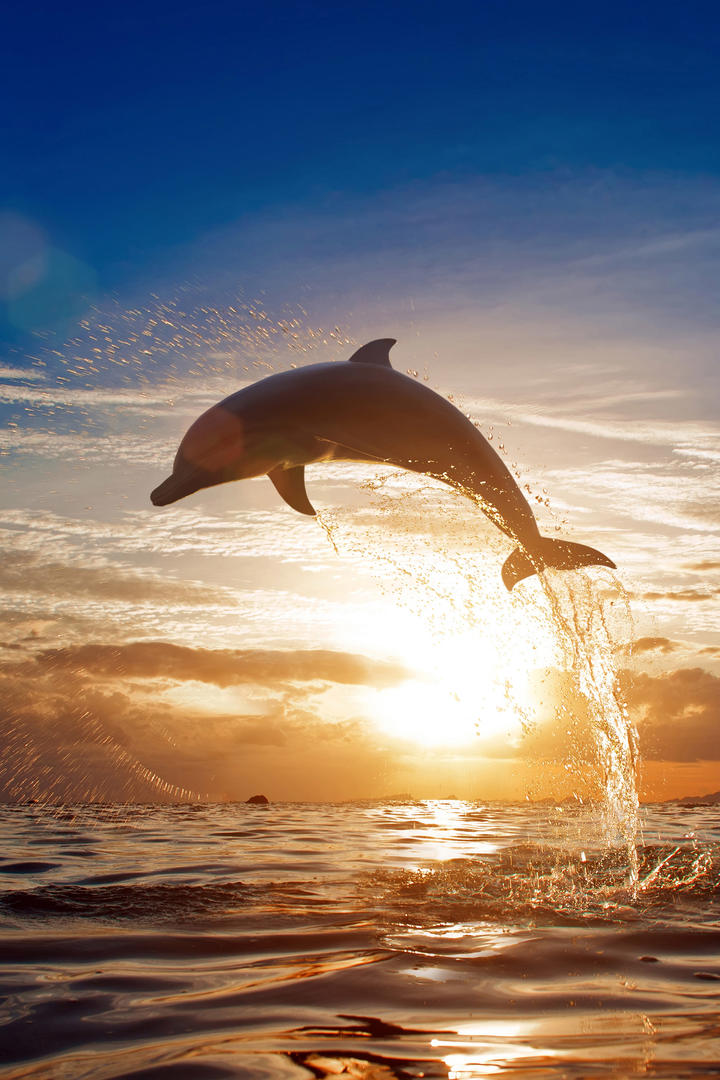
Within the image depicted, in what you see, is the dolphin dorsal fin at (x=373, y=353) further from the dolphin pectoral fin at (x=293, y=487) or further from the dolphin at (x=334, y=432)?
the dolphin pectoral fin at (x=293, y=487)

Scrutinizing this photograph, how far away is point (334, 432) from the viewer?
8.81m

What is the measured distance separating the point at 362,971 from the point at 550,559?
6850 mm

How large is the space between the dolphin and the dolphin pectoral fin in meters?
0.36

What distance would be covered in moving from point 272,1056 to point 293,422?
262 inches

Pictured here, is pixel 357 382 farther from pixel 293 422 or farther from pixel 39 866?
pixel 39 866

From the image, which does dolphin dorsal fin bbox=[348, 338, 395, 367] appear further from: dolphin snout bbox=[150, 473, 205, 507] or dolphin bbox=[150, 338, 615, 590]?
dolphin snout bbox=[150, 473, 205, 507]

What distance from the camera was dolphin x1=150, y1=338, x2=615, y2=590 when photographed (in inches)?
347

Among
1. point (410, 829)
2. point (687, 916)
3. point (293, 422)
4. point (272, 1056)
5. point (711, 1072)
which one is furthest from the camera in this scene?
point (410, 829)

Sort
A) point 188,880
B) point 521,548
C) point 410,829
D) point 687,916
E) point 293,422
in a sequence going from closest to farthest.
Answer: point 687,916 < point 188,880 < point 293,422 < point 521,548 < point 410,829

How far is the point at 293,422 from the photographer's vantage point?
877cm

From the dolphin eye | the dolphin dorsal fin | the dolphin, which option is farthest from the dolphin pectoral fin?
the dolphin dorsal fin

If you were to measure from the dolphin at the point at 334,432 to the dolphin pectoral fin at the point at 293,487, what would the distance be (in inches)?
14.3

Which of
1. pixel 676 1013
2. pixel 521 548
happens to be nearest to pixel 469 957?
pixel 676 1013

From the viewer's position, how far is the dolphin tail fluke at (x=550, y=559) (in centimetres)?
1015
